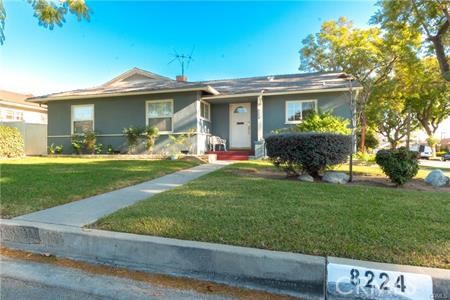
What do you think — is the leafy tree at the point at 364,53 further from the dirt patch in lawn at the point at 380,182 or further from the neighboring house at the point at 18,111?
the neighboring house at the point at 18,111

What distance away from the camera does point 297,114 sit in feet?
45.2

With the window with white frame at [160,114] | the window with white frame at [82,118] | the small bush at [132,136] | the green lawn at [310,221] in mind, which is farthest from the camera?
the window with white frame at [82,118]

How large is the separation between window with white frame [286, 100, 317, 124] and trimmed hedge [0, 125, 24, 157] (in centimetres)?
1345

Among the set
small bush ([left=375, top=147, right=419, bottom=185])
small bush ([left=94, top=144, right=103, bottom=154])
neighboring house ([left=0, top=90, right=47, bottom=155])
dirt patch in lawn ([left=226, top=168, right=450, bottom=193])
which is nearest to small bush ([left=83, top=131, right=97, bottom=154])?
small bush ([left=94, top=144, right=103, bottom=154])

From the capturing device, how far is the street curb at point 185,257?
2520mm

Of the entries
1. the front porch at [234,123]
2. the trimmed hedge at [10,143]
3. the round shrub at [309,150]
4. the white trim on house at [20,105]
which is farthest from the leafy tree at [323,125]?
the white trim on house at [20,105]

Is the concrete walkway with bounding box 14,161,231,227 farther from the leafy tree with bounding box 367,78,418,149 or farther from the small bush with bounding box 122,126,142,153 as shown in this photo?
the leafy tree with bounding box 367,78,418,149

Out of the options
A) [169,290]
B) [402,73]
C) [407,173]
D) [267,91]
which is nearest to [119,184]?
[169,290]

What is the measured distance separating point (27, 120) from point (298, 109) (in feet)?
74.6

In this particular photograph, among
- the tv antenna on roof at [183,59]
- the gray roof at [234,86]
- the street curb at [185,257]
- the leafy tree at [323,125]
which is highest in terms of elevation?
the tv antenna on roof at [183,59]

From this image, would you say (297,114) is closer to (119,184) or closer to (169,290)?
(119,184)

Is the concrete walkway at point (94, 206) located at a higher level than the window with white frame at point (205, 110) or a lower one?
lower

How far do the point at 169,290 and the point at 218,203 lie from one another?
6.55ft

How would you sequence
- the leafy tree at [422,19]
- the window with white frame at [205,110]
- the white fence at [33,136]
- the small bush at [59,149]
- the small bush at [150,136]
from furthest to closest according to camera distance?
1. the white fence at [33,136]
2. the small bush at [59,149]
3. the window with white frame at [205,110]
4. the small bush at [150,136]
5. the leafy tree at [422,19]
